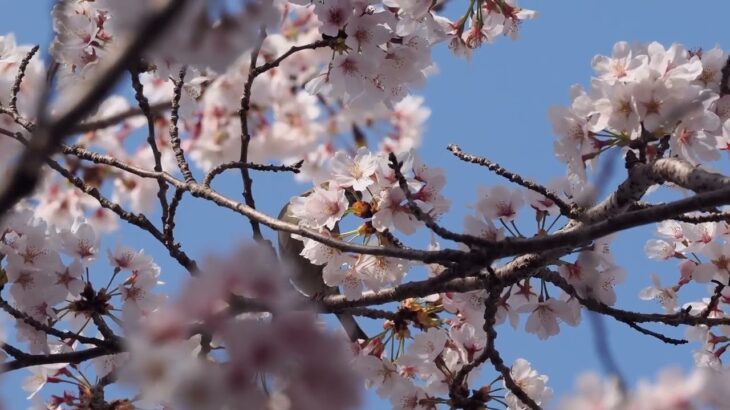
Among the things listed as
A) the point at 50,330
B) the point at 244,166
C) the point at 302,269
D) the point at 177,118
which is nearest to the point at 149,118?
the point at 177,118

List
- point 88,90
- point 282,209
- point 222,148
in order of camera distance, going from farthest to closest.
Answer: point 222,148 < point 282,209 < point 88,90

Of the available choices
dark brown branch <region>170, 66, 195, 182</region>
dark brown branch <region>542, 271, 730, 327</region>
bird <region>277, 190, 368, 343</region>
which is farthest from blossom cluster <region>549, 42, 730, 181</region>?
bird <region>277, 190, 368, 343</region>

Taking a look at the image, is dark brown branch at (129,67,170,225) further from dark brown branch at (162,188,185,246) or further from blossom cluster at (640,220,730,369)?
blossom cluster at (640,220,730,369)

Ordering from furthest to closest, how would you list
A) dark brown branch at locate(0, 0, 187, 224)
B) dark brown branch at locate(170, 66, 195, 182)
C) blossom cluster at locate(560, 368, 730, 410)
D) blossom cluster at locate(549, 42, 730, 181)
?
dark brown branch at locate(170, 66, 195, 182) → blossom cluster at locate(549, 42, 730, 181) → blossom cluster at locate(560, 368, 730, 410) → dark brown branch at locate(0, 0, 187, 224)

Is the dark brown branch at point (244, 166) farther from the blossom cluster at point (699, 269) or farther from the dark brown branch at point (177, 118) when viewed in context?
the blossom cluster at point (699, 269)

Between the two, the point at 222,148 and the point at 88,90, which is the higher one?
the point at 222,148

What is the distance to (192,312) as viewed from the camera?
4.07ft

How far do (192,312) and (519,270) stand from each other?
1.77 m

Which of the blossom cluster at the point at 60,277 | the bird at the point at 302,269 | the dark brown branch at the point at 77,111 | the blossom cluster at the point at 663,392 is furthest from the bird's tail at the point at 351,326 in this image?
the dark brown branch at the point at 77,111

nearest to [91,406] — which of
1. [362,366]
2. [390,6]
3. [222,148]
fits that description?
[362,366]

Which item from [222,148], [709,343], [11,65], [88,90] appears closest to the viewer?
[88,90]

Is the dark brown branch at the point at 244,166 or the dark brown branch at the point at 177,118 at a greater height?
the dark brown branch at the point at 177,118

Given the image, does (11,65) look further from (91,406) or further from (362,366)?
(362,366)

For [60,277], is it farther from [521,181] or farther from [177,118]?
[521,181]
